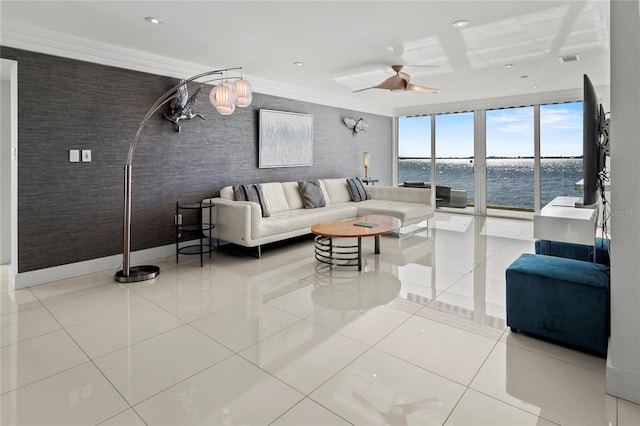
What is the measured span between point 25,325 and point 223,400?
2.01 m

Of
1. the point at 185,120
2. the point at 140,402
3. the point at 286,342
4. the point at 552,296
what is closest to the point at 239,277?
the point at 286,342

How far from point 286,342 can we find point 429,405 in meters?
1.03

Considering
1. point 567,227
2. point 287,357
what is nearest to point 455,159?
point 567,227

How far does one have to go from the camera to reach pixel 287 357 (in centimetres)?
227

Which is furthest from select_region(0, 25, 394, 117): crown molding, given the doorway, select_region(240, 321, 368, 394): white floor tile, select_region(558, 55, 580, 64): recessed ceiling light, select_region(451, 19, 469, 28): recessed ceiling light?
select_region(558, 55, 580, 64): recessed ceiling light

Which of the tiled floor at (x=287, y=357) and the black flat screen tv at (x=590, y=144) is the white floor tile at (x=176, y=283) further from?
the black flat screen tv at (x=590, y=144)

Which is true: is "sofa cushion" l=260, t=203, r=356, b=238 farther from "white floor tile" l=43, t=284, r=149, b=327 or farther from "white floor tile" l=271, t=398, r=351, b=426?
"white floor tile" l=271, t=398, r=351, b=426

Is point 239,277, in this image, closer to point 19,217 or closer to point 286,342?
point 286,342

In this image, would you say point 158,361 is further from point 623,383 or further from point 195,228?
point 195,228

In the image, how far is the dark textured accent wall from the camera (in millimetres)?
3610

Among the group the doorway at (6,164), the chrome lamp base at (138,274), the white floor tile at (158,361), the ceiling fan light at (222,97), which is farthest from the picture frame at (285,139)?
the white floor tile at (158,361)

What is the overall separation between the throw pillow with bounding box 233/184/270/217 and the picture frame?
0.77m

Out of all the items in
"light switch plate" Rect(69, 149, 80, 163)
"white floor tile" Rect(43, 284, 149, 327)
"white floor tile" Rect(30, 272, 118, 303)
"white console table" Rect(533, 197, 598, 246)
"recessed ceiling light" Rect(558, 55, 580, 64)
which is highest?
"recessed ceiling light" Rect(558, 55, 580, 64)

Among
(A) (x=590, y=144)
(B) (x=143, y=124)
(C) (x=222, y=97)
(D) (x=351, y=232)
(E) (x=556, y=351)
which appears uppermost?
(C) (x=222, y=97)
